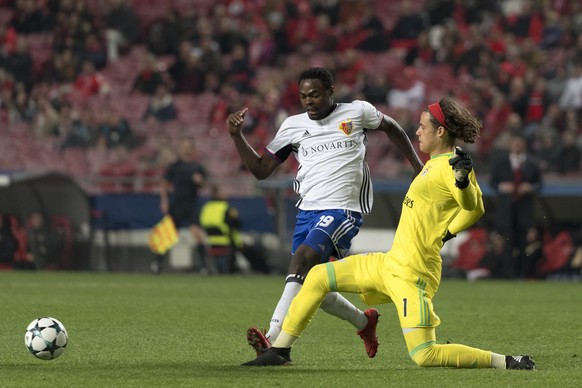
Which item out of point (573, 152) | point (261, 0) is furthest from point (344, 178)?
point (261, 0)

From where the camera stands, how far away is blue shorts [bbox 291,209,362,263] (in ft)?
28.2

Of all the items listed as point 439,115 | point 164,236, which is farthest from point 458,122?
point 164,236

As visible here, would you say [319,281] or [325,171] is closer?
[319,281]

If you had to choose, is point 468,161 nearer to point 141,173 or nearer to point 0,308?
point 0,308

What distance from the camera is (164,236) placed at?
20.8 metres

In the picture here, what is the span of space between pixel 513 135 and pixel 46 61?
482 inches

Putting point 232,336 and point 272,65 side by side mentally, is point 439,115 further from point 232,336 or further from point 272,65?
point 272,65

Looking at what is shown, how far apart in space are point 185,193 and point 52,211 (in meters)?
2.31

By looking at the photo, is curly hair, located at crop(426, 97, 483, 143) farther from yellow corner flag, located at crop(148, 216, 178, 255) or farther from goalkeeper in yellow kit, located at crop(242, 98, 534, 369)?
yellow corner flag, located at crop(148, 216, 178, 255)

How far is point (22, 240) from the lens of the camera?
20859 mm

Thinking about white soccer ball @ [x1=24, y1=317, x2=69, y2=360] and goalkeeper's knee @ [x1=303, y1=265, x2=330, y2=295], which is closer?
goalkeeper's knee @ [x1=303, y1=265, x2=330, y2=295]

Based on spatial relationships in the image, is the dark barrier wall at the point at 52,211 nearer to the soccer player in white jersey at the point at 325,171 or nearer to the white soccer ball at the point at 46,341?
the soccer player in white jersey at the point at 325,171

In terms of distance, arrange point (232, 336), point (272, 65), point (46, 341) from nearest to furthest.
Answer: point (46, 341)
point (232, 336)
point (272, 65)

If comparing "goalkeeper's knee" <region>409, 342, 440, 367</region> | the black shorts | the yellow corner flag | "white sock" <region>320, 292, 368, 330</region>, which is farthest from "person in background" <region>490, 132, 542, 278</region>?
"goalkeeper's knee" <region>409, 342, 440, 367</region>
